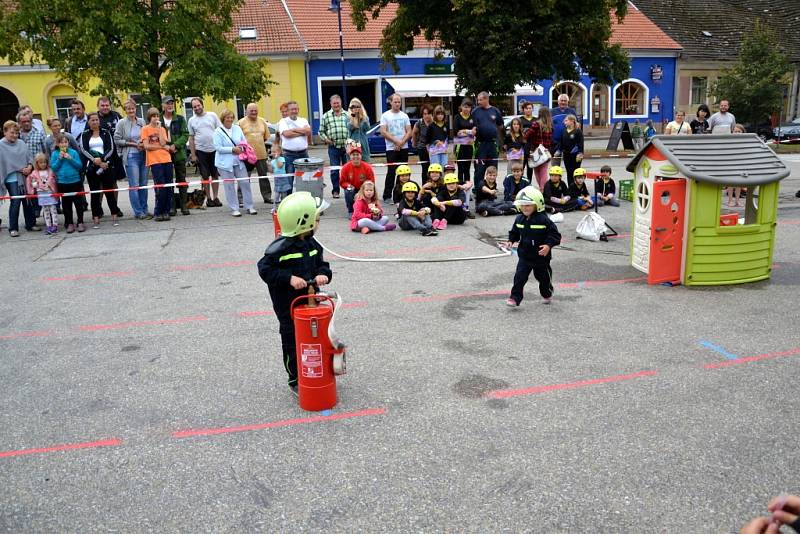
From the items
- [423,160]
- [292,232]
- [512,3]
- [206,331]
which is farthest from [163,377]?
[512,3]

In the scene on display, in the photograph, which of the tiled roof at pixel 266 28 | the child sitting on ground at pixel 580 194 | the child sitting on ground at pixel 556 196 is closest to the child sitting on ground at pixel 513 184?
the child sitting on ground at pixel 556 196

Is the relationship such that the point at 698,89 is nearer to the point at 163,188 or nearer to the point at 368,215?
the point at 368,215

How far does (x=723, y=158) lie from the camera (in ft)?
25.0

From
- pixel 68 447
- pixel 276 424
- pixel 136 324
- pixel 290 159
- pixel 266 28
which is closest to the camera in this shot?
pixel 68 447

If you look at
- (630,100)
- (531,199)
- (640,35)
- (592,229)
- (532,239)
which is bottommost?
(592,229)

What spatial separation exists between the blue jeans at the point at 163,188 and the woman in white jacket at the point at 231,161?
33.8 inches

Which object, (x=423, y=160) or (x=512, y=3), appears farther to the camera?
(x=512, y=3)

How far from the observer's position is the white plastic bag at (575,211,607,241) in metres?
10.2

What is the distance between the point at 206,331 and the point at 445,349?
7.53ft

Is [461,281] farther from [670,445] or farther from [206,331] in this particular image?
[670,445]

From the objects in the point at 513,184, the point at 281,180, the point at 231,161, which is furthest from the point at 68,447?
the point at 513,184

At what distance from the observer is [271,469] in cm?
404

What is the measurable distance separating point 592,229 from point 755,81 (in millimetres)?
28052

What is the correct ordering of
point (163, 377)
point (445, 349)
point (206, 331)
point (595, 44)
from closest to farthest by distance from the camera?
point (163, 377), point (445, 349), point (206, 331), point (595, 44)
